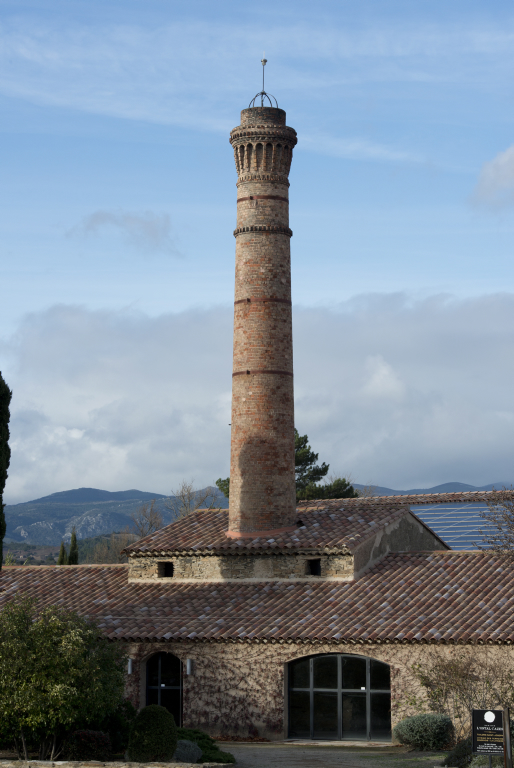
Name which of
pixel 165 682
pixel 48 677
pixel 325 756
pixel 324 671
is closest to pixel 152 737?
pixel 48 677

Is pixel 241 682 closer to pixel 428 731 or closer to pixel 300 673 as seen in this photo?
pixel 300 673

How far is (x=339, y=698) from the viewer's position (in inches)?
1089

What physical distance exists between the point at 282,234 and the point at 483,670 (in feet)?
51.9

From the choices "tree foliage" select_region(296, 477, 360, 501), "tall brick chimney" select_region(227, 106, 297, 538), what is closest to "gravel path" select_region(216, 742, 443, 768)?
"tall brick chimney" select_region(227, 106, 297, 538)

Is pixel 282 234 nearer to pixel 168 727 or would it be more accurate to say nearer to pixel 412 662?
pixel 412 662

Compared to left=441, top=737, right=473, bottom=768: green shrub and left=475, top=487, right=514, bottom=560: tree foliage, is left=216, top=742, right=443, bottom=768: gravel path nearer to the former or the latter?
left=441, top=737, right=473, bottom=768: green shrub

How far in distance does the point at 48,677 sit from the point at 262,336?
46.4ft

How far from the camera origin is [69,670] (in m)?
22.5

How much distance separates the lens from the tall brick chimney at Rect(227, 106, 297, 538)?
32406 mm

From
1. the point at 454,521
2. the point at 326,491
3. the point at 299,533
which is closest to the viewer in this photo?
the point at 299,533

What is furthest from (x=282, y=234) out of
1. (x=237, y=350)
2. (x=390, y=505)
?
(x=390, y=505)

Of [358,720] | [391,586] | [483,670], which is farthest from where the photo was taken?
[391,586]

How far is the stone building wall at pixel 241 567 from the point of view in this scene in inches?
1193

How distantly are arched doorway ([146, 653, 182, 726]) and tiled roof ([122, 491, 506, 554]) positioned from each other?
12.8ft
